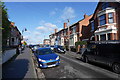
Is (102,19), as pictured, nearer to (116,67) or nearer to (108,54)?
(108,54)

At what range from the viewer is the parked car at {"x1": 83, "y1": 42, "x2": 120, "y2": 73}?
23.2 ft

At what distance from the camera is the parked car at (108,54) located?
7.07 meters

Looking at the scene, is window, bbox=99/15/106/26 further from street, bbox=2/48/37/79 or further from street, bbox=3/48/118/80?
street, bbox=2/48/37/79

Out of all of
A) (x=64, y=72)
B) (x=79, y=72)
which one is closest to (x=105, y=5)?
(x=79, y=72)

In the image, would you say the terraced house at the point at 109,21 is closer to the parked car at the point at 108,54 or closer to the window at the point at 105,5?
the window at the point at 105,5

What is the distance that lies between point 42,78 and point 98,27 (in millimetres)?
15833

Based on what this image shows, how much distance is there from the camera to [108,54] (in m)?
7.72

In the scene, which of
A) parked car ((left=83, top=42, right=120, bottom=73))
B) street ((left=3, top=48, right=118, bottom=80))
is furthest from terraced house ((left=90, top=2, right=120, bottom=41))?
street ((left=3, top=48, right=118, bottom=80))

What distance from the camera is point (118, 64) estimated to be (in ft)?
22.7

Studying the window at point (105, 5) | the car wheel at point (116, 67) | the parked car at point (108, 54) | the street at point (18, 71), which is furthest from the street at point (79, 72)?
→ the window at point (105, 5)

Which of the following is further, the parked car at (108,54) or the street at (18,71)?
the parked car at (108,54)

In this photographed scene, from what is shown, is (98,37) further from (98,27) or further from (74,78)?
(74,78)

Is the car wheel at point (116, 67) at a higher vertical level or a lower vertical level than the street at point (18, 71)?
higher

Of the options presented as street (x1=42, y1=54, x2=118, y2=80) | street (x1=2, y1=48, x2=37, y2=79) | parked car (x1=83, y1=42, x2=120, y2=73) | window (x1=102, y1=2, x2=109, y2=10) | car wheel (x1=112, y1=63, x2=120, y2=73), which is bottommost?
street (x1=42, y1=54, x2=118, y2=80)
